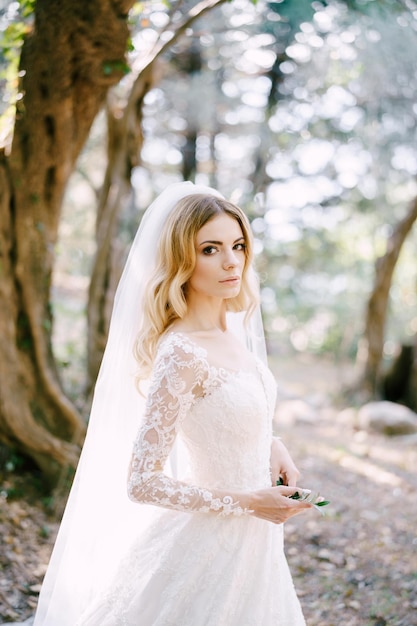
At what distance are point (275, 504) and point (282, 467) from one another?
0.48 meters

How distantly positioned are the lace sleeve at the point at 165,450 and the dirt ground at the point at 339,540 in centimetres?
196

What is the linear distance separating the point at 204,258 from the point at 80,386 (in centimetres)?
429

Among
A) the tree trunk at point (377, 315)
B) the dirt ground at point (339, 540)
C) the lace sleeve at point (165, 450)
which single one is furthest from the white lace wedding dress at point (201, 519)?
the tree trunk at point (377, 315)

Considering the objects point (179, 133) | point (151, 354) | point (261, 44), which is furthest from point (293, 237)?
point (151, 354)

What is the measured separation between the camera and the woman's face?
7.15ft

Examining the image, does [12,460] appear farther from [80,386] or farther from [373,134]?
[373,134]

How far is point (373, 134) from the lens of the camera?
8719 millimetres

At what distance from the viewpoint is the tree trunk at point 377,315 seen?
9453mm

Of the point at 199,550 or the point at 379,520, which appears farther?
the point at 379,520

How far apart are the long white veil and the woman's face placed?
217 millimetres

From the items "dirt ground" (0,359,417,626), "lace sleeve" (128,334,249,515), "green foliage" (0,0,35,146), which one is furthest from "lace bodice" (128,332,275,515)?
"green foliage" (0,0,35,146)

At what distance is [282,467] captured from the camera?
241 centimetres

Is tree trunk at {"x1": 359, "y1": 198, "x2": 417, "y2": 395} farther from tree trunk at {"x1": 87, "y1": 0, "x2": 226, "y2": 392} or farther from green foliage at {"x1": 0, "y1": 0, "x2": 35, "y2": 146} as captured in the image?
green foliage at {"x1": 0, "y1": 0, "x2": 35, "y2": 146}

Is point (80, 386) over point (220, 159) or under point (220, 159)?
under
